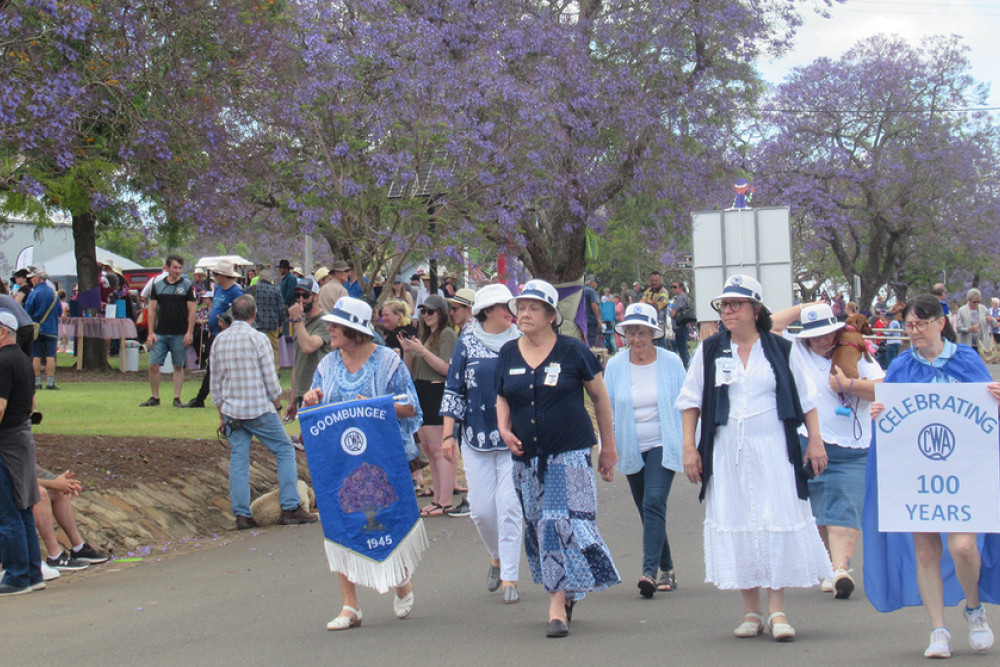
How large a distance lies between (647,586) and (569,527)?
1.10m

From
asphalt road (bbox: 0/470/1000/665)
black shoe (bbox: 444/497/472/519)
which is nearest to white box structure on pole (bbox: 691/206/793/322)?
black shoe (bbox: 444/497/472/519)

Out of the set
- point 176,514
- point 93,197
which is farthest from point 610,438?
point 93,197

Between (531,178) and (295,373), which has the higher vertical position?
(531,178)

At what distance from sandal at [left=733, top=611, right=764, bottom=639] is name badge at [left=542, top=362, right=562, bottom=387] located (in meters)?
1.61

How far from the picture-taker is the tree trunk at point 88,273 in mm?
21859

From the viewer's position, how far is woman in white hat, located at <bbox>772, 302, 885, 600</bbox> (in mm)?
7453

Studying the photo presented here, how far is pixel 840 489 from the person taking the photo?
24.6 ft

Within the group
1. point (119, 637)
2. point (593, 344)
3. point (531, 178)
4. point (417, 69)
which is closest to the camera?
point (119, 637)

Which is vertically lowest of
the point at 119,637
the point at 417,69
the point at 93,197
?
the point at 119,637

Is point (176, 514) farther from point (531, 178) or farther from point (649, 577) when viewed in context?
point (531, 178)

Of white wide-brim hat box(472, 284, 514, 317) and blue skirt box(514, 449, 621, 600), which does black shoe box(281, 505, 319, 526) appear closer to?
white wide-brim hat box(472, 284, 514, 317)

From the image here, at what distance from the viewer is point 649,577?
24.2 feet

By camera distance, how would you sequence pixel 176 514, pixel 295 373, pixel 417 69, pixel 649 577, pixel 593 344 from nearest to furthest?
pixel 649 577
pixel 176 514
pixel 295 373
pixel 417 69
pixel 593 344

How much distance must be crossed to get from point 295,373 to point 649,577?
5708mm
